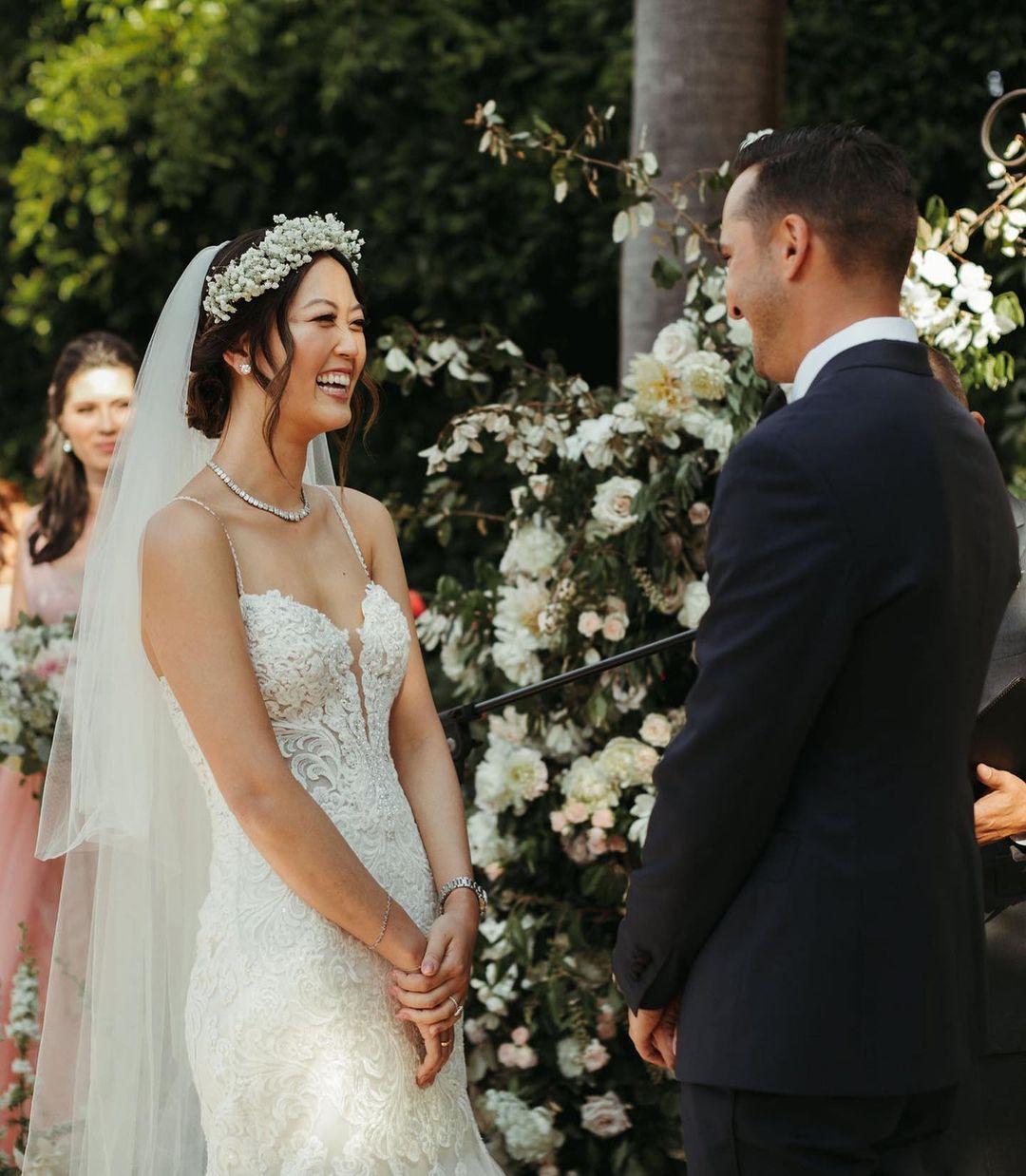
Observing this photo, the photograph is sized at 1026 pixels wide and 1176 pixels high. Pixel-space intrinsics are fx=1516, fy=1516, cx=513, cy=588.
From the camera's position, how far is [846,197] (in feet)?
6.38

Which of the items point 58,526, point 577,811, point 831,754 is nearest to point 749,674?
point 831,754

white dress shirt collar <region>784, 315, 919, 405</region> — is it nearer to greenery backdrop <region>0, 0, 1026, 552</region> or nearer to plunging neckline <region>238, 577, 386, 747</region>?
plunging neckline <region>238, 577, 386, 747</region>

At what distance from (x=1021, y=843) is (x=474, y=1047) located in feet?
5.38

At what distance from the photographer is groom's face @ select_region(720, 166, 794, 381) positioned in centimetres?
199

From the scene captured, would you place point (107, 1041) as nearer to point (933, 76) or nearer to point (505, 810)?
point (505, 810)

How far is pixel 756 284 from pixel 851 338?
0.47 feet

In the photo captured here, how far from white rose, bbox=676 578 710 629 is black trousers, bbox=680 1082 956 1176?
5.19 feet

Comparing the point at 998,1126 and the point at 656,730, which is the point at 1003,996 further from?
the point at 656,730

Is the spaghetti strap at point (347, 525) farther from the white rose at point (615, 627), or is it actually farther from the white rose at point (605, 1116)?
the white rose at point (605, 1116)

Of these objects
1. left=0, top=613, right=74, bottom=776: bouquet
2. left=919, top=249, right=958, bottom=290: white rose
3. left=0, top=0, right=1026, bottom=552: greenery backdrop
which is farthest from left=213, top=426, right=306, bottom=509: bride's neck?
left=0, top=0, right=1026, bottom=552: greenery backdrop

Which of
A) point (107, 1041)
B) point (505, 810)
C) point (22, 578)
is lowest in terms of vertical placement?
point (107, 1041)

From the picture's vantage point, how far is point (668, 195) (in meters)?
3.77

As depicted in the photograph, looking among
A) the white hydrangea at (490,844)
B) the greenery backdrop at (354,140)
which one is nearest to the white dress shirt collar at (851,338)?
the white hydrangea at (490,844)

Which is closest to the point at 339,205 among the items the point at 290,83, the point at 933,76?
the point at 290,83
